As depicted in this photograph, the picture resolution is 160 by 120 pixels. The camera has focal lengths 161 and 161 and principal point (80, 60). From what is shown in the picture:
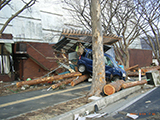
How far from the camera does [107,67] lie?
38.8 feet

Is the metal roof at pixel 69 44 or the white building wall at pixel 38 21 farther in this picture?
the white building wall at pixel 38 21

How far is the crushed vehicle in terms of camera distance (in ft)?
38.0

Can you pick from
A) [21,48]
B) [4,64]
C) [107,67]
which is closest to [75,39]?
[107,67]

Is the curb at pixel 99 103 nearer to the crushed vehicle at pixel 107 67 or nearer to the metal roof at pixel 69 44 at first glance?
the crushed vehicle at pixel 107 67

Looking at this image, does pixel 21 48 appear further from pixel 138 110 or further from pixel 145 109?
pixel 145 109

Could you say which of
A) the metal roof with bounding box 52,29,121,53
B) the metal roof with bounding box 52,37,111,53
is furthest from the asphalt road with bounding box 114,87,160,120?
the metal roof with bounding box 52,37,111,53

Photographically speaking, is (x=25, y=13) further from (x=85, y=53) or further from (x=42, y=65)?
(x=85, y=53)

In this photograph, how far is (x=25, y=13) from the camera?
1692cm

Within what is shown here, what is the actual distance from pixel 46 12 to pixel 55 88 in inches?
478

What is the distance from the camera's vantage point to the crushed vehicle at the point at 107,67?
1159 cm

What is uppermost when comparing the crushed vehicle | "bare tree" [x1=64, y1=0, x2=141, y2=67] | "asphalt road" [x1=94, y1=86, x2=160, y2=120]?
"bare tree" [x1=64, y1=0, x2=141, y2=67]

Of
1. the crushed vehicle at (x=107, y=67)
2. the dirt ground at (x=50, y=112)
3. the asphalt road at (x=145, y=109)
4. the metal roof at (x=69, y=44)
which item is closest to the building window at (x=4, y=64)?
the metal roof at (x=69, y=44)

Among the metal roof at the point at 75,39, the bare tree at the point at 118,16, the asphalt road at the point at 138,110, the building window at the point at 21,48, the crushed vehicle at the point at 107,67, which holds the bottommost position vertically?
the asphalt road at the point at 138,110

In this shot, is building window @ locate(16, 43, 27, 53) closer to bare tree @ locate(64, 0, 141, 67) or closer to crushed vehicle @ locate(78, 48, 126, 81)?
crushed vehicle @ locate(78, 48, 126, 81)
